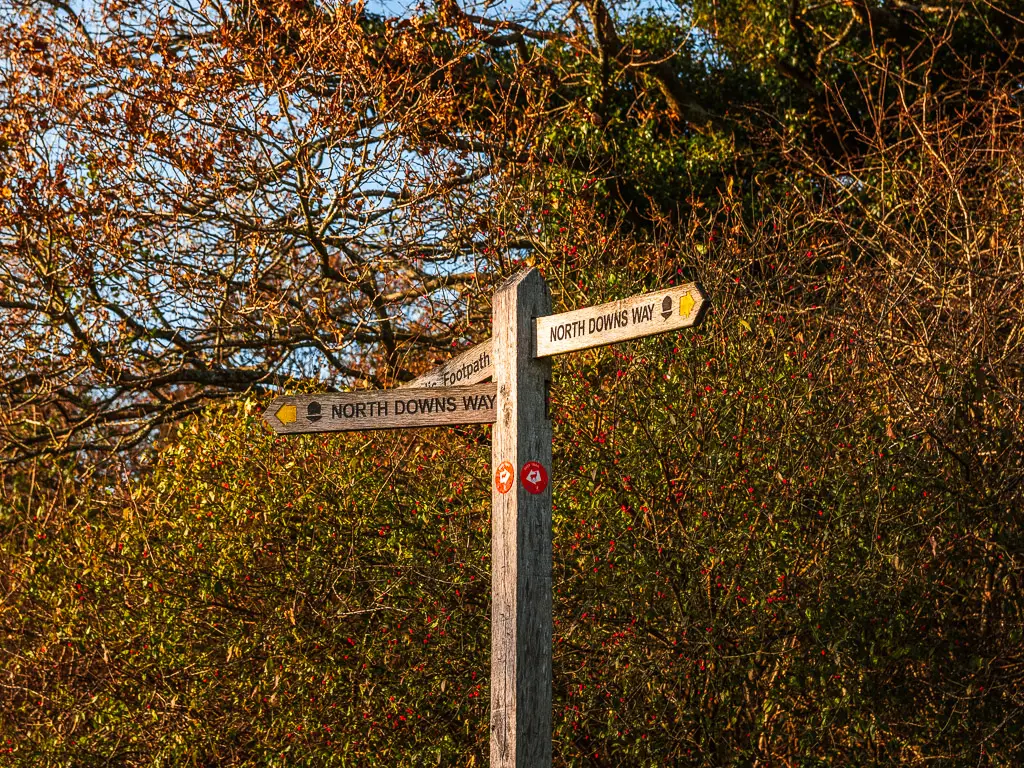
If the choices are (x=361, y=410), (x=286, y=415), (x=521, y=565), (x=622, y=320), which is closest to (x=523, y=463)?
(x=521, y=565)

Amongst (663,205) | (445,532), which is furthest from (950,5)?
(445,532)

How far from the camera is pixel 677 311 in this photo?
414 centimetres

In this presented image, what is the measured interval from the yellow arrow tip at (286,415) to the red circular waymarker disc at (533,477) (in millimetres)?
1072

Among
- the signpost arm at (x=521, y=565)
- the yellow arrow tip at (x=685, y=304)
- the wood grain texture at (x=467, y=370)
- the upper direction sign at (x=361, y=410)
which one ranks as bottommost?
the signpost arm at (x=521, y=565)

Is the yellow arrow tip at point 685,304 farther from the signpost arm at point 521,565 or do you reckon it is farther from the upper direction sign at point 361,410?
the upper direction sign at point 361,410

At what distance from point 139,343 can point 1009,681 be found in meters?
6.78

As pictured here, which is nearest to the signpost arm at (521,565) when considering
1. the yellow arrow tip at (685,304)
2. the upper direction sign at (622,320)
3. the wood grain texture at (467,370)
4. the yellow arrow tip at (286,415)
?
the upper direction sign at (622,320)

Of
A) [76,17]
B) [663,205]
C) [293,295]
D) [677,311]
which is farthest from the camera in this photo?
[663,205]

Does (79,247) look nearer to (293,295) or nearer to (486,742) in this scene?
(293,295)

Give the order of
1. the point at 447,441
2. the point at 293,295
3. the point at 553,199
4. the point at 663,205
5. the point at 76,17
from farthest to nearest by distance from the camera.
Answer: the point at 663,205, the point at 293,295, the point at 76,17, the point at 553,199, the point at 447,441

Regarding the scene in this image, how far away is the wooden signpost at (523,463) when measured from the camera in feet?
14.5

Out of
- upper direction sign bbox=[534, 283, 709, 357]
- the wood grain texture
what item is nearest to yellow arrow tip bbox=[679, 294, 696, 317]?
upper direction sign bbox=[534, 283, 709, 357]

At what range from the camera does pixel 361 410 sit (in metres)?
Result: 4.97

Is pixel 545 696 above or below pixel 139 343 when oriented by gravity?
below
